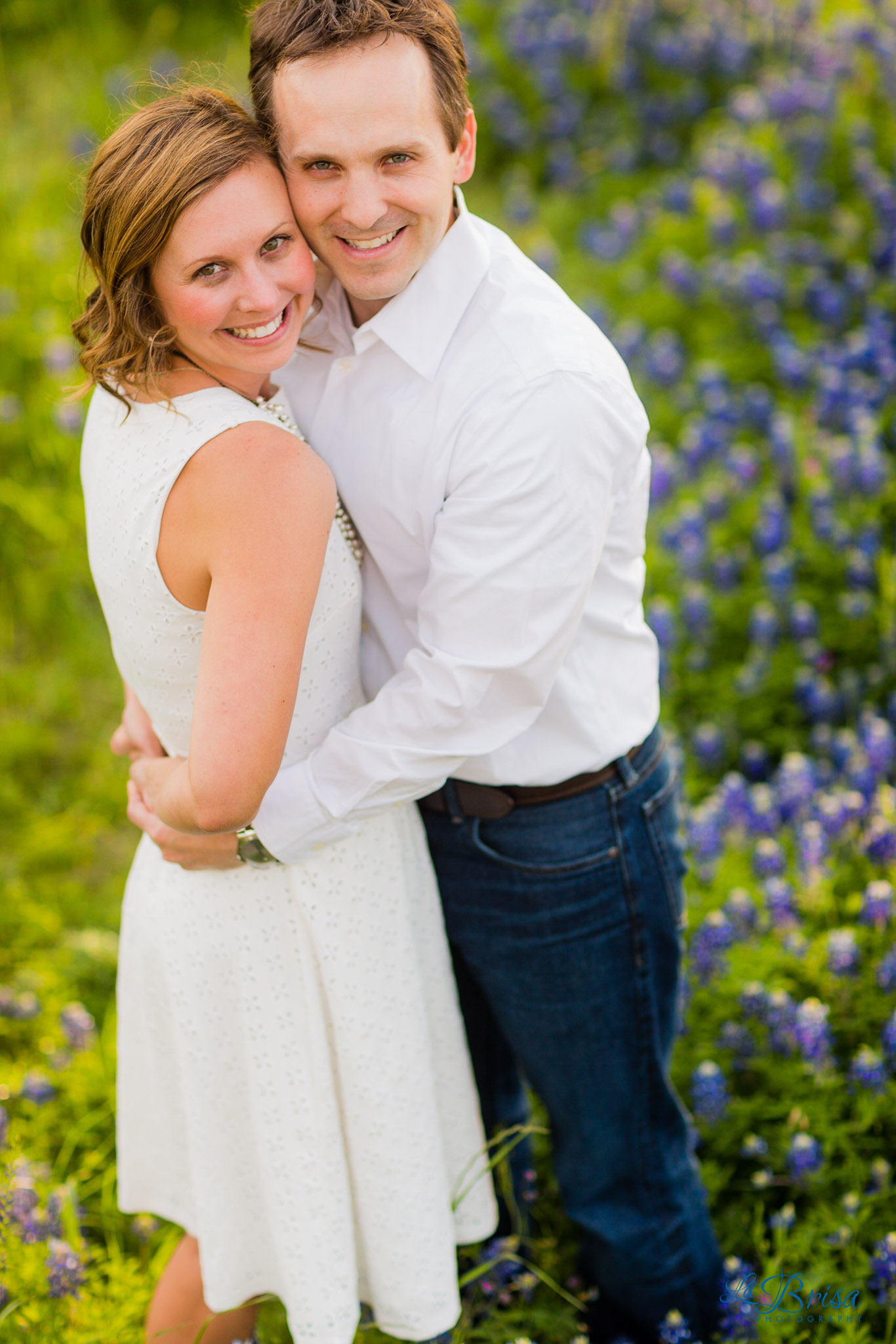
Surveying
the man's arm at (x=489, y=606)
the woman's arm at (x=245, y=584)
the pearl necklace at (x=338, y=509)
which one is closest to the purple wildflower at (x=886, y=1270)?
the man's arm at (x=489, y=606)

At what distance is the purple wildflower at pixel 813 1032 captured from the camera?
2.23 meters

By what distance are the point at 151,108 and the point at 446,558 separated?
2.22 ft

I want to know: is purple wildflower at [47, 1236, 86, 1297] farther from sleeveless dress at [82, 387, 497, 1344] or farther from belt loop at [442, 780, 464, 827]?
belt loop at [442, 780, 464, 827]

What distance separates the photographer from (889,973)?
7.70ft

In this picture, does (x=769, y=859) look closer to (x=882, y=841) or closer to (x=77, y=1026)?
(x=882, y=841)

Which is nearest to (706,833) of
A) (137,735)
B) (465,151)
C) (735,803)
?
(735,803)

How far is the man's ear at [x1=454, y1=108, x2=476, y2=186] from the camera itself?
170cm

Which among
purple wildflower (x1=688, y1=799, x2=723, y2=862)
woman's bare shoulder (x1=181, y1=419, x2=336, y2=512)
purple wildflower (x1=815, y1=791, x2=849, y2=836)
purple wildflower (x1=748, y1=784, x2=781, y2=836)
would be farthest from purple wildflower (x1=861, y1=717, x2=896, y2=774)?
woman's bare shoulder (x1=181, y1=419, x2=336, y2=512)

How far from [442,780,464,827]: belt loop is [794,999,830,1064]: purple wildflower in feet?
2.76

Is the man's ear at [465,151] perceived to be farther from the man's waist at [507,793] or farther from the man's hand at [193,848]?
the man's hand at [193,848]

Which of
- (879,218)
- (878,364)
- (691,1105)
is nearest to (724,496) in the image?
(878,364)

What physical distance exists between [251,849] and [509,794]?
402mm

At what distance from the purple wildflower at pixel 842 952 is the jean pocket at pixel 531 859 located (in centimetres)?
74

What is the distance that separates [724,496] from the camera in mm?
3623
